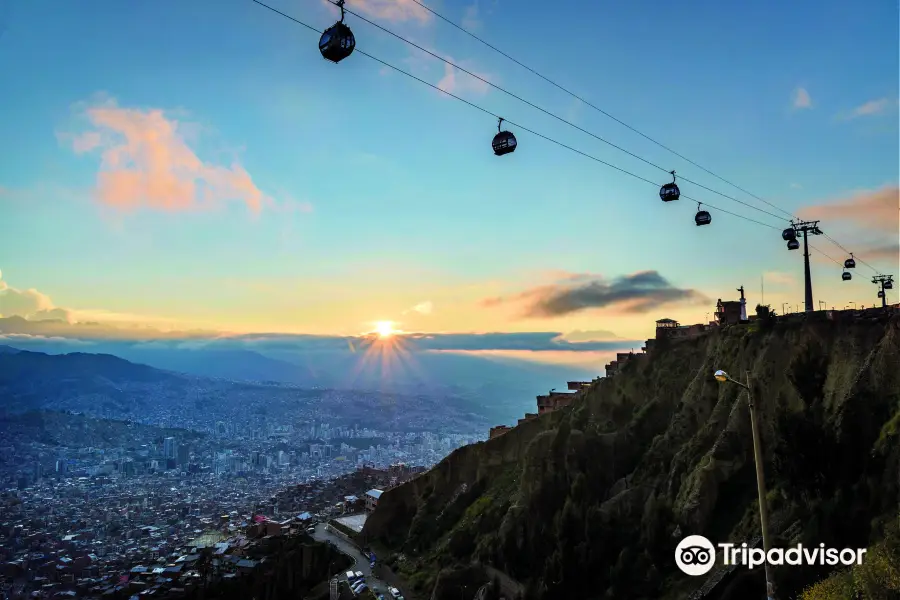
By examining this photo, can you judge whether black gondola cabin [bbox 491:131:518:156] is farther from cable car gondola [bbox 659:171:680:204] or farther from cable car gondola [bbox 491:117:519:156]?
cable car gondola [bbox 659:171:680:204]

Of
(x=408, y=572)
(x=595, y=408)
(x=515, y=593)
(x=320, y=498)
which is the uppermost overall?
(x=595, y=408)

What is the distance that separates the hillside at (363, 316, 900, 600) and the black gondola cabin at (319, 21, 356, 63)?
2726 centimetres

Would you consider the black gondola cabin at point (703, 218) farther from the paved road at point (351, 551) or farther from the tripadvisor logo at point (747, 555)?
the paved road at point (351, 551)

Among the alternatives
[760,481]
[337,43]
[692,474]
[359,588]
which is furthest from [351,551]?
[337,43]

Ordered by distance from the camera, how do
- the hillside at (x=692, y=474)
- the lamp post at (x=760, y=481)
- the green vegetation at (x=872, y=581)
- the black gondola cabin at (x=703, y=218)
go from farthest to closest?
1. the black gondola cabin at (x=703, y=218)
2. the hillside at (x=692, y=474)
3. the green vegetation at (x=872, y=581)
4. the lamp post at (x=760, y=481)

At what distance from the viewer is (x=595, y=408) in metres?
58.9

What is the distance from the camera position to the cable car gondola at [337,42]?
1558 cm

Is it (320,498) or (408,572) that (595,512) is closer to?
(408,572)

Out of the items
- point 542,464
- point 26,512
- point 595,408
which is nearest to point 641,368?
point 595,408

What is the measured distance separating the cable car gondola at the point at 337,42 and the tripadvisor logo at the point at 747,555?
73.0 ft

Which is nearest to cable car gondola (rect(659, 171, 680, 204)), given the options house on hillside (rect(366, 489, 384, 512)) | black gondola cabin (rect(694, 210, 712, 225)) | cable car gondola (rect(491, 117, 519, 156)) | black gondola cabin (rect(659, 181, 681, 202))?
black gondola cabin (rect(659, 181, 681, 202))

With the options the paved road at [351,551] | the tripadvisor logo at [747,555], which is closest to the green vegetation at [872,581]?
the tripadvisor logo at [747,555]

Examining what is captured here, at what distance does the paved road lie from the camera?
5996cm

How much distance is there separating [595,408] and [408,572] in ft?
85.6
